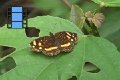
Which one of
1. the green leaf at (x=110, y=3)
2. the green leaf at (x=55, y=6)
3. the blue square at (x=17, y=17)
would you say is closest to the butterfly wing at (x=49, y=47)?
the green leaf at (x=110, y=3)

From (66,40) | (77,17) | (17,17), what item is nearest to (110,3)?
(77,17)

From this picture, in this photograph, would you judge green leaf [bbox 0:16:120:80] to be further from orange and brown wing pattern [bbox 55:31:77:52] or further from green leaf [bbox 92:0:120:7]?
green leaf [bbox 92:0:120:7]

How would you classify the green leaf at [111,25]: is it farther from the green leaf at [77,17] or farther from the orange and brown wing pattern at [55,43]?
the orange and brown wing pattern at [55,43]

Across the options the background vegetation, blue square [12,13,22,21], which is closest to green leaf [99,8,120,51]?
the background vegetation

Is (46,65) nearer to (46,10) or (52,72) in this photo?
(52,72)

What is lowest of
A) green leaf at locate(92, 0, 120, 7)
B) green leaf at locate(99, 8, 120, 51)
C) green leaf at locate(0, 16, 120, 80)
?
green leaf at locate(0, 16, 120, 80)

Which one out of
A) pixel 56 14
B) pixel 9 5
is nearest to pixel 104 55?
pixel 56 14

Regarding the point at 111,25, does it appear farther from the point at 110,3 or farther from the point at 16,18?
the point at 16,18
